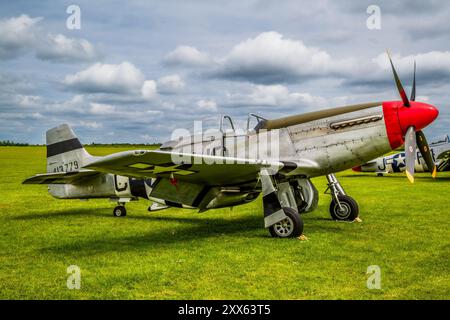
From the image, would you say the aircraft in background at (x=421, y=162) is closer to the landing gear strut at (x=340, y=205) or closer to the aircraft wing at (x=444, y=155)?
the aircraft wing at (x=444, y=155)

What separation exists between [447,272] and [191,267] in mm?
3226

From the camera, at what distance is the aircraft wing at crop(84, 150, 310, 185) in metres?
5.75

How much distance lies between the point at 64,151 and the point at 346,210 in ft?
24.0

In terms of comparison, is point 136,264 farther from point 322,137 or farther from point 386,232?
point 386,232

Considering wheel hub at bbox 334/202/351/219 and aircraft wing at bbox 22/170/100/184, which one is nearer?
wheel hub at bbox 334/202/351/219

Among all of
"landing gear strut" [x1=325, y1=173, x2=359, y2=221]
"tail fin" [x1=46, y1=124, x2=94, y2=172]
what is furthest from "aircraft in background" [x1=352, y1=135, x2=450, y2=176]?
"tail fin" [x1=46, y1=124, x2=94, y2=172]

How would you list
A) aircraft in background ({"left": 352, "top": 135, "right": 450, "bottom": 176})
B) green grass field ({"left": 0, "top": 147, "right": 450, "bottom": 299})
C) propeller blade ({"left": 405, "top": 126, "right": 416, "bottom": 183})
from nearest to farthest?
green grass field ({"left": 0, "top": 147, "right": 450, "bottom": 299}), propeller blade ({"left": 405, "top": 126, "right": 416, "bottom": 183}), aircraft in background ({"left": 352, "top": 135, "right": 450, "bottom": 176})

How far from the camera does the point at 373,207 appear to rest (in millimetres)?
12078

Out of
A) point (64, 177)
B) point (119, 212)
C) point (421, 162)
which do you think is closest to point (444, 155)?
point (421, 162)

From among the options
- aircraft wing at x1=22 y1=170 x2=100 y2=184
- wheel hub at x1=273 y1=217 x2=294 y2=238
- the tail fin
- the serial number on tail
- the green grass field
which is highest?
the tail fin

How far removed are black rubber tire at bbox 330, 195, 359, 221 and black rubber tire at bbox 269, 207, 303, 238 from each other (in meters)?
2.53

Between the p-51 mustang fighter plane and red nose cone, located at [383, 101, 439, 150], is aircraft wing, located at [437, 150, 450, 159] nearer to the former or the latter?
the p-51 mustang fighter plane

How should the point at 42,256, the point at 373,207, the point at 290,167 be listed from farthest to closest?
the point at 373,207 < the point at 290,167 < the point at 42,256
